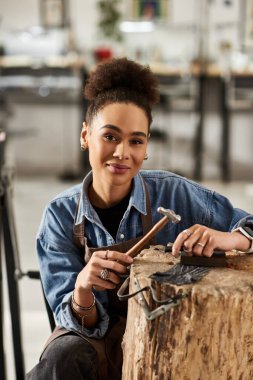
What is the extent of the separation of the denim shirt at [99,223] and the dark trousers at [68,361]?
0.04 meters

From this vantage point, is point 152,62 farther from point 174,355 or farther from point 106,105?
point 174,355

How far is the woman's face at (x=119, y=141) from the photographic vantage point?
1618 millimetres

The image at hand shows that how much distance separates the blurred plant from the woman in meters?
5.03

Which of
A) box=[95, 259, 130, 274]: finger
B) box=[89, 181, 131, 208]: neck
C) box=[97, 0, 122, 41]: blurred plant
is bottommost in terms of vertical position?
box=[95, 259, 130, 274]: finger

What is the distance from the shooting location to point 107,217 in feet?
5.67

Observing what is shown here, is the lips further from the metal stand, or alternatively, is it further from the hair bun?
the metal stand

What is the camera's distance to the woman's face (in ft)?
5.31

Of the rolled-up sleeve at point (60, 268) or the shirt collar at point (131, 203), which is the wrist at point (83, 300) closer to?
the rolled-up sleeve at point (60, 268)

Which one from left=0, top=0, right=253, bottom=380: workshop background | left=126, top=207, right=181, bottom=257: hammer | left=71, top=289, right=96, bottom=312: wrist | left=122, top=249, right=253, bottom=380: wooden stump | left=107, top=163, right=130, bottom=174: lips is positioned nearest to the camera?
left=122, top=249, right=253, bottom=380: wooden stump

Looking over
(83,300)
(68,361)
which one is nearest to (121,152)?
(83,300)

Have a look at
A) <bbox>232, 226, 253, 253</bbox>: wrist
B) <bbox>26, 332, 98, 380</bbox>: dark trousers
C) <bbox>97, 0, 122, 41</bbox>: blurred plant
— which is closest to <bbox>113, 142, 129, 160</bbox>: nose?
<bbox>232, 226, 253, 253</bbox>: wrist

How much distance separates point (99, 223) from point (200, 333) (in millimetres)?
487

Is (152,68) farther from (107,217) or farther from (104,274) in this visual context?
(104,274)

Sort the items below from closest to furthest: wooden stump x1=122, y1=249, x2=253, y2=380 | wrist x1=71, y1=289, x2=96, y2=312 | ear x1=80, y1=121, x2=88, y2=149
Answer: wooden stump x1=122, y1=249, x2=253, y2=380 < wrist x1=71, y1=289, x2=96, y2=312 < ear x1=80, y1=121, x2=88, y2=149
